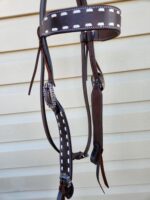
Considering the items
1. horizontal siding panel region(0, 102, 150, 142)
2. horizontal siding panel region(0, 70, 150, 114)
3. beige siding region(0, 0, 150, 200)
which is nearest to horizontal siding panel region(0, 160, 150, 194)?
beige siding region(0, 0, 150, 200)

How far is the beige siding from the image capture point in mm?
1062

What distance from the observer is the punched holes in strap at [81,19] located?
619 millimetres

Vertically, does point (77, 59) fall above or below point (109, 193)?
above

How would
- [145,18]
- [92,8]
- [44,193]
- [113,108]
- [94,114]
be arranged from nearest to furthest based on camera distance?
[92,8] < [94,114] < [145,18] < [113,108] < [44,193]

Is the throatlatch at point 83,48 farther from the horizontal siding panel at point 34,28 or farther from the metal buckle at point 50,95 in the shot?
the horizontal siding panel at point 34,28

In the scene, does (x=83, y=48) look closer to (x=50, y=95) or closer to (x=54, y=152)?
(x=50, y=95)

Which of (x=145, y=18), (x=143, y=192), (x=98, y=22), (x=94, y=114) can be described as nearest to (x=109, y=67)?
(x=145, y=18)

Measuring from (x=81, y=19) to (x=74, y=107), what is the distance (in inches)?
21.8

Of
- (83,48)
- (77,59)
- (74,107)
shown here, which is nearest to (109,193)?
(74,107)

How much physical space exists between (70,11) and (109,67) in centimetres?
49

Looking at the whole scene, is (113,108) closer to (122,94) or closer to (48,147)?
(122,94)

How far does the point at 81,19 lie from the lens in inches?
24.4

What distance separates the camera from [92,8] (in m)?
0.62

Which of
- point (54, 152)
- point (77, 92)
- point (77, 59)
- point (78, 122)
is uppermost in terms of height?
point (77, 59)
